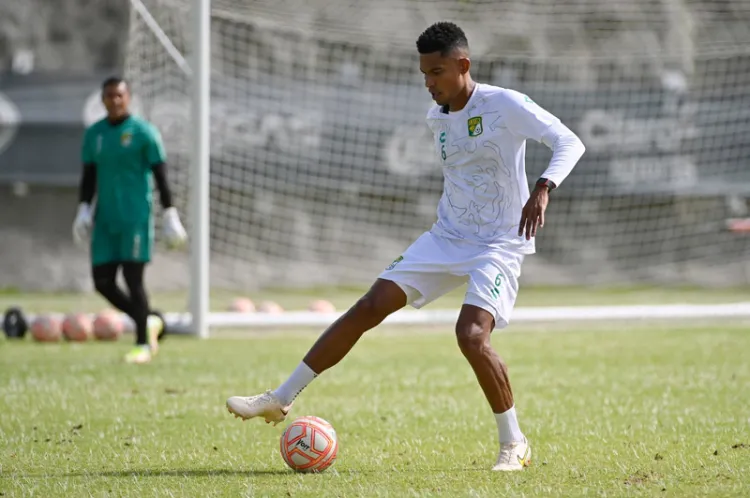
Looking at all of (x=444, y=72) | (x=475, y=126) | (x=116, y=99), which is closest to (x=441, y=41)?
(x=444, y=72)

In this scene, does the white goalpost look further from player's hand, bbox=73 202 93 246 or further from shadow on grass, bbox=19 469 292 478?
shadow on grass, bbox=19 469 292 478

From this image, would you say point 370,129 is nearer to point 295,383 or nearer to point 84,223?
point 84,223

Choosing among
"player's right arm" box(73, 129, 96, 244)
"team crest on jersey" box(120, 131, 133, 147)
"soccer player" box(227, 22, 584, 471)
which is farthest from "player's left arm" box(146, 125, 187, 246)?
"soccer player" box(227, 22, 584, 471)

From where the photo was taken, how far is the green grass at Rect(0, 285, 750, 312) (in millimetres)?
16734

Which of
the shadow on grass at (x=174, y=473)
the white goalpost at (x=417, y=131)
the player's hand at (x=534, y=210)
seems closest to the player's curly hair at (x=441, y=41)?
the player's hand at (x=534, y=210)


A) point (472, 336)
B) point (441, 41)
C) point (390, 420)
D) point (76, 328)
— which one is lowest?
point (76, 328)

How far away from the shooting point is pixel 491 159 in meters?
5.60

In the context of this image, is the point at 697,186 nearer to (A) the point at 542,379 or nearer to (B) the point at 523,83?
(B) the point at 523,83

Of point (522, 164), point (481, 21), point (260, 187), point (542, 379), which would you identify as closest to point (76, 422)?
point (522, 164)

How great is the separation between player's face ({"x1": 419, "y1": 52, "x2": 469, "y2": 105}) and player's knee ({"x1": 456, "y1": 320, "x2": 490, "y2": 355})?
109cm

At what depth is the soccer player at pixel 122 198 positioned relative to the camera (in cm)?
998

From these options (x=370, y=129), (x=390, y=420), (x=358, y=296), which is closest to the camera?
(x=390, y=420)

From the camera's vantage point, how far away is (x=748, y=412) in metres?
7.16

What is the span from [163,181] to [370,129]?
7.17 m
